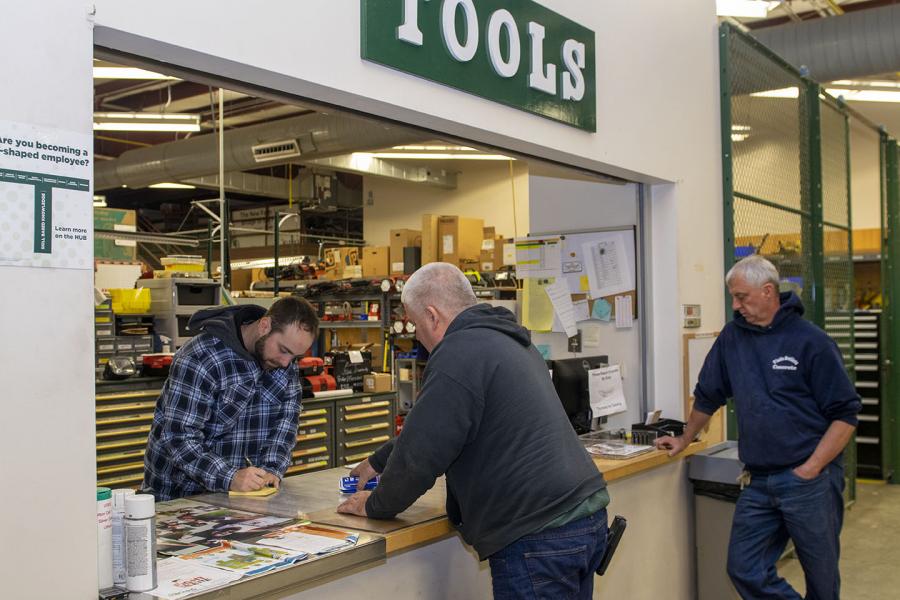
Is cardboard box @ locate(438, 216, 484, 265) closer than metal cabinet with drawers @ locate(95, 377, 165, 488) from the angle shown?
No

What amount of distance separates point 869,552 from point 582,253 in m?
2.93

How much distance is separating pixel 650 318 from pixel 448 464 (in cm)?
239

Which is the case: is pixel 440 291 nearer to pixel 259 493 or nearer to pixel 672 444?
pixel 259 493

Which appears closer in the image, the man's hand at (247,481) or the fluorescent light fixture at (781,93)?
the man's hand at (247,481)

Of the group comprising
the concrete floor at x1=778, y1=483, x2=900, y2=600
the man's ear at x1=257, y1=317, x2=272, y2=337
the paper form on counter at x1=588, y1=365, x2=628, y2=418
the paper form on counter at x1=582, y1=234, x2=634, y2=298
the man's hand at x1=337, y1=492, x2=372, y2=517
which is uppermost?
the paper form on counter at x1=582, y1=234, x2=634, y2=298

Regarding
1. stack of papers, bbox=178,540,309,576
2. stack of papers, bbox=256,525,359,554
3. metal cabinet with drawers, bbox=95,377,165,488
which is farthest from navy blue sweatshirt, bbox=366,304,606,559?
metal cabinet with drawers, bbox=95,377,165,488

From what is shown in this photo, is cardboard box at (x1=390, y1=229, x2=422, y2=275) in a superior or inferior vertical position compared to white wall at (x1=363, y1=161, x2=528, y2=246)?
inferior

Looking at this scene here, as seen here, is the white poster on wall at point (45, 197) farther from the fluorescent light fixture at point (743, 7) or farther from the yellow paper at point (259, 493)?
the fluorescent light fixture at point (743, 7)

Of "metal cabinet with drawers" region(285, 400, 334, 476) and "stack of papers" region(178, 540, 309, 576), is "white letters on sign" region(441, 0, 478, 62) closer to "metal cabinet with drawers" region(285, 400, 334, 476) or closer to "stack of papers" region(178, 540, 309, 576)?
"stack of papers" region(178, 540, 309, 576)

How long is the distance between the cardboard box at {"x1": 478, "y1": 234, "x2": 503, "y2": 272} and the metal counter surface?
5715 mm

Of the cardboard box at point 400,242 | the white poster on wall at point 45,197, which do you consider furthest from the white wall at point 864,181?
→ the white poster on wall at point 45,197

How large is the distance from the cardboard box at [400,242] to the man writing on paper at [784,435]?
587cm

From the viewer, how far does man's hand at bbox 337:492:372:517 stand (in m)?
2.53

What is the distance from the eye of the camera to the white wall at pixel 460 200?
11953 mm
